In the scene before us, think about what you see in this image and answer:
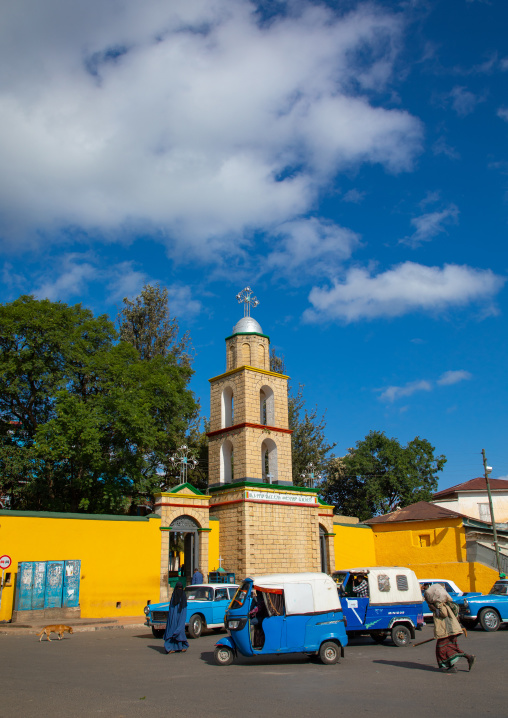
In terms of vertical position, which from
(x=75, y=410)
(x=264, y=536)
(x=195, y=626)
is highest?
(x=75, y=410)

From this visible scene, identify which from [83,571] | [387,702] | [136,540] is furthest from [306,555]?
[387,702]

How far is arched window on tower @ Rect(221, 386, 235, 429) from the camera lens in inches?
976

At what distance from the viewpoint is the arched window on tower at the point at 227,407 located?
81.4 feet

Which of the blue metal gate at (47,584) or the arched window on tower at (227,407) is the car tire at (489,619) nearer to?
the blue metal gate at (47,584)

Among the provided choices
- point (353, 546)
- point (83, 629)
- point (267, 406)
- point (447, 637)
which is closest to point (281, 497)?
point (267, 406)

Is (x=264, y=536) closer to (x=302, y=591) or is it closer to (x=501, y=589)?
(x=501, y=589)

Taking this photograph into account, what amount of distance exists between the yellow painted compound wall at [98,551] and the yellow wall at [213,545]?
2620mm

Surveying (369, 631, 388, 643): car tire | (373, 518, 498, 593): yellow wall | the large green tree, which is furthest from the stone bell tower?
(369, 631, 388, 643): car tire

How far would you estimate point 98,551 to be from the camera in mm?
19094

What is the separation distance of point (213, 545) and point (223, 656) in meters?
12.2

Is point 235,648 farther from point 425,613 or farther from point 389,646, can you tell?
point 425,613

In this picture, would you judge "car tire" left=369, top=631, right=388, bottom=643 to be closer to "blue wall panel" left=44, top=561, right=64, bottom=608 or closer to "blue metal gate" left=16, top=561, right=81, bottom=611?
Result: "blue metal gate" left=16, top=561, right=81, bottom=611

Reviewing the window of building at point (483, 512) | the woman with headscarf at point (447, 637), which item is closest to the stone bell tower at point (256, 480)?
the woman with headscarf at point (447, 637)

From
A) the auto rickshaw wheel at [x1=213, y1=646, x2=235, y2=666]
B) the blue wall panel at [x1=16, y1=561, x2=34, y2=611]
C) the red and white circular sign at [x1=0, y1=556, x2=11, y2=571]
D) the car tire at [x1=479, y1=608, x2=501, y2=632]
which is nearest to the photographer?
the auto rickshaw wheel at [x1=213, y1=646, x2=235, y2=666]
